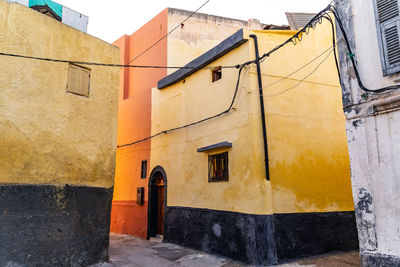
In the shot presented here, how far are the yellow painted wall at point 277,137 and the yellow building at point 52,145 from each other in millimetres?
2967

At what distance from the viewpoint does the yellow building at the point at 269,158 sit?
26.6ft

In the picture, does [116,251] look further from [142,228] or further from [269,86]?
[269,86]

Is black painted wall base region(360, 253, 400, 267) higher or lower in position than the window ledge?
lower

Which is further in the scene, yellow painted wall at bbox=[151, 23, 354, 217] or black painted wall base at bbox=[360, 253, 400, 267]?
yellow painted wall at bbox=[151, 23, 354, 217]

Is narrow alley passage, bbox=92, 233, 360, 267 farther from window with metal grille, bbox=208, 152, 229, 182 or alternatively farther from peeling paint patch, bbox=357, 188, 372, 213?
peeling paint patch, bbox=357, 188, 372, 213

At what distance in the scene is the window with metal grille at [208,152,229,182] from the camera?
9.20 m

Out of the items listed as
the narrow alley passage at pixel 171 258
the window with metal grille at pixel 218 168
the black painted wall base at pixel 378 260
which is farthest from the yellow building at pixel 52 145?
the black painted wall base at pixel 378 260

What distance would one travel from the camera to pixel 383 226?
4.99 m

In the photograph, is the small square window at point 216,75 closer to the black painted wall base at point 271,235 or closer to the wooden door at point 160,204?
the black painted wall base at point 271,235

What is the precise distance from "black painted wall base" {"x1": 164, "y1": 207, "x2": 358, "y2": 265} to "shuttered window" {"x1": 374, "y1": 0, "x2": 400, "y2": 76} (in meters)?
4.38

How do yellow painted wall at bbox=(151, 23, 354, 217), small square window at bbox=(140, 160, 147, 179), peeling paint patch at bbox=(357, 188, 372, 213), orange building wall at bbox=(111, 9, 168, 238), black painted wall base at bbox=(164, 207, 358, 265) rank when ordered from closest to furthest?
peeling paint patch at bbox=(357, 188, 372, 213), black painted wall base at bbox=(164, 207, 358, 265), yellow painted wall at bbox=(151, 23, 354, 217), small square window at bbox=(140, 160, 147, 179), orange building wall at bbox=(111, 9, 168, 238)

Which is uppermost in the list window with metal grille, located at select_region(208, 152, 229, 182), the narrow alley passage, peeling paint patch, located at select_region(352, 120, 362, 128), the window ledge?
the window ledge

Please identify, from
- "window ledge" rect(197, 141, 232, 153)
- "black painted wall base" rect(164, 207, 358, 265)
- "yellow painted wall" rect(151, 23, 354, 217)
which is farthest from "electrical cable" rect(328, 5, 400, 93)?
"window ledge" rect(197, 141, 232, 153)

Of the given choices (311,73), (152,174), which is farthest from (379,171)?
(152,174)
